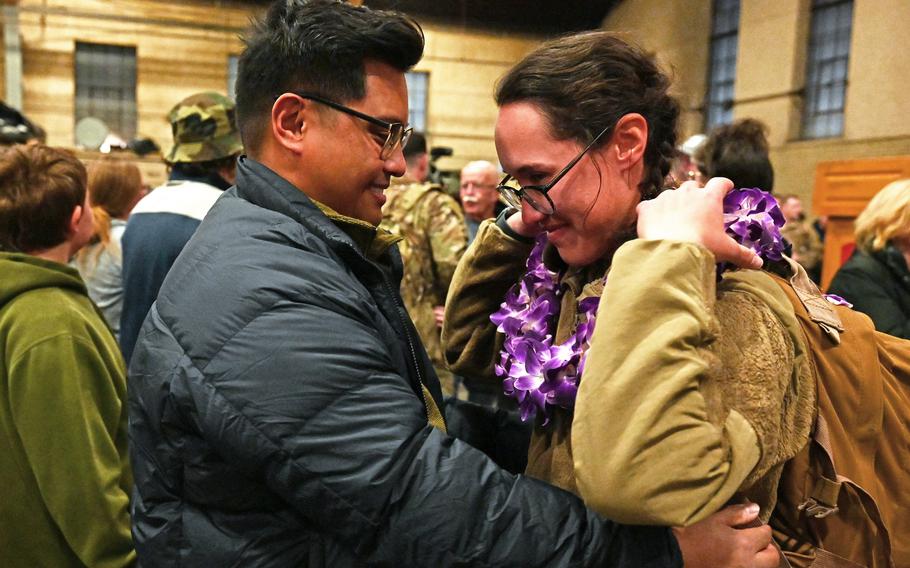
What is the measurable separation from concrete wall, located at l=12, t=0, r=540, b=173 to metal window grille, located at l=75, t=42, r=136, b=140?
128 millimetres

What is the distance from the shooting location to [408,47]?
143cm

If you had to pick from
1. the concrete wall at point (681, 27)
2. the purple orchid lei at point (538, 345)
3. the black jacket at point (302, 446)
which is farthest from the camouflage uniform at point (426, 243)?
the black jacket at point (302, 446)

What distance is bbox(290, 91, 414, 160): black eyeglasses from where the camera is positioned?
139cm

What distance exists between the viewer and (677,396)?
1055 millimetres

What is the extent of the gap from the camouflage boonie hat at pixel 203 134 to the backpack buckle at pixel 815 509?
9.09ft

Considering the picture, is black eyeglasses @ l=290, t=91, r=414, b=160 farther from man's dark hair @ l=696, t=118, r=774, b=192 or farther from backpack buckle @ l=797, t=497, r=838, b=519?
man's dark hair @ l=696, t=118, r=774, b=192

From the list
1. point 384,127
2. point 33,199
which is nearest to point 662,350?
point 384,127

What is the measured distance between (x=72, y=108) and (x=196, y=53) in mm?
2473

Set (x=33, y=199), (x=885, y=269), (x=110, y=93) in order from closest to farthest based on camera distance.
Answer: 1. (x=33, y=199)
2. (x=885, y=269)
3. (x=110, y=93)

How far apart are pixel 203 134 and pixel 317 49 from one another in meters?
2.22

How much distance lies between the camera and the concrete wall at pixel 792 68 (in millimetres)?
4363

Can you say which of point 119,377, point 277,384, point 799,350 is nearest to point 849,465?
point 799,350

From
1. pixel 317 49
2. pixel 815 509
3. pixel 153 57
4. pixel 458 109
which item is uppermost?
pixel 153 57

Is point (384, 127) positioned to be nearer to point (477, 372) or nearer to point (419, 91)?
point (477, 372)
